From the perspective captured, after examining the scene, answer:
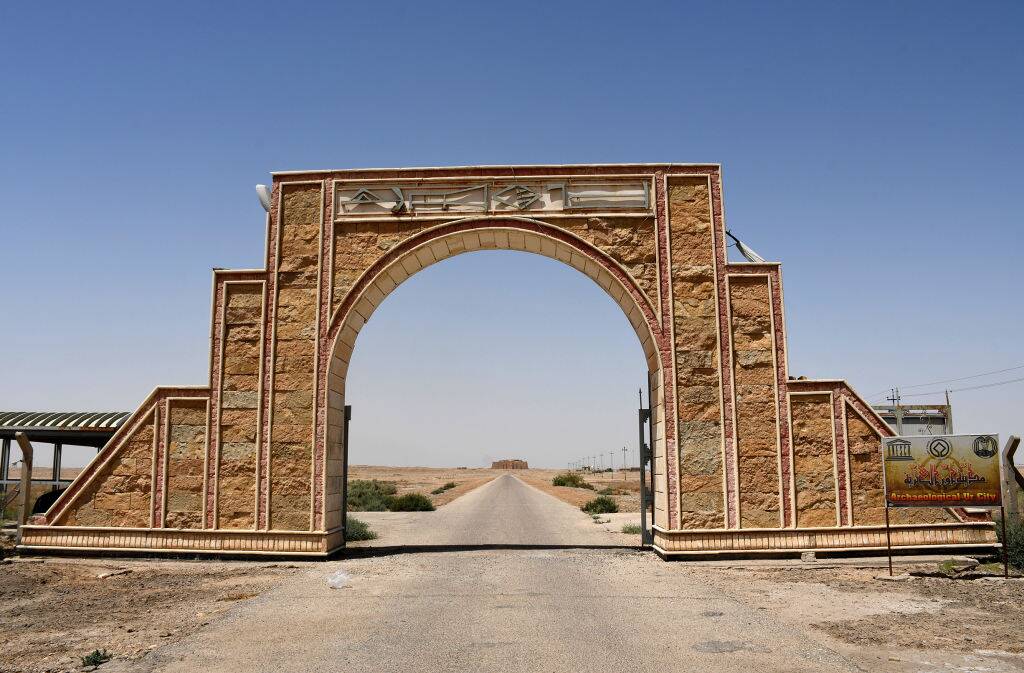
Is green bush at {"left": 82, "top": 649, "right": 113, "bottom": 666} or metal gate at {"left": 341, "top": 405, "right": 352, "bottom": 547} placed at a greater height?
metal gate at {"left": 341, "top": 405, "right": 352, "bottom": 547}

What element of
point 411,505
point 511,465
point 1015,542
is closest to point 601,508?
point 411,505

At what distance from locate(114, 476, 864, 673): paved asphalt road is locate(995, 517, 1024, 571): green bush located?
5020mm

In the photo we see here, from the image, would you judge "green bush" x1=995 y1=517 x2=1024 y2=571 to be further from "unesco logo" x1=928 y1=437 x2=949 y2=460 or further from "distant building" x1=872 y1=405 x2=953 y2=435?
"distant building" x1=872 y1=405 x2=953 y2=435

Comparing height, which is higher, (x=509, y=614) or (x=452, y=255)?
(x=452, y=255)

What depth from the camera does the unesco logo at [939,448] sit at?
11.9 meters

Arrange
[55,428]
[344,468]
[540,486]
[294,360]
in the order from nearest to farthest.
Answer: [294,360]
[344,468]
[55,428]
[540,486]

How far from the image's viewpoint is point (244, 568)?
12414 mm

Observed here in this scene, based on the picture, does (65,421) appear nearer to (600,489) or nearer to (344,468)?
(344,468)

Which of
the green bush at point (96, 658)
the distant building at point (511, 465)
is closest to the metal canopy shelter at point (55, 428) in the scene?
the green bush at point (96, 658)

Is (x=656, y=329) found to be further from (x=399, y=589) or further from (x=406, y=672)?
(x=406, y=672)

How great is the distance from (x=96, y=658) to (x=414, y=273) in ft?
29.6

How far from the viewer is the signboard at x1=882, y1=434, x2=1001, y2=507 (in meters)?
11.7

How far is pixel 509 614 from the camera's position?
28.3 feet

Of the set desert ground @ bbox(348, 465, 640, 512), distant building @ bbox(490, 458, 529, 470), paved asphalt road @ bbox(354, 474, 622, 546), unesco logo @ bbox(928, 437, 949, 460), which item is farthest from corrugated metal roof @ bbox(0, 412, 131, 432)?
distant building @ bbox(490, 458, 529, 470)
